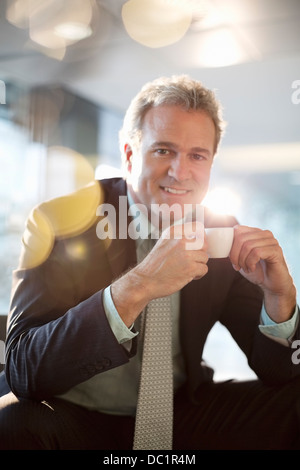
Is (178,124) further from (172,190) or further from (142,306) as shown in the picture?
(142,306)

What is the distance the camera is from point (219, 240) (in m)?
1.26

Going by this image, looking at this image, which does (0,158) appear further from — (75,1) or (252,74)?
(252,74)

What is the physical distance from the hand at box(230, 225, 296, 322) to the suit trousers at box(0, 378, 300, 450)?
260 mm

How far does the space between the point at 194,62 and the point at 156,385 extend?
3252 mm

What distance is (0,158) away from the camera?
4.60m

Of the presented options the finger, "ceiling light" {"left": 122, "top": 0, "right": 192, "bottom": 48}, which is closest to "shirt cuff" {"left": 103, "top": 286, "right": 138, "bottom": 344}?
the finger

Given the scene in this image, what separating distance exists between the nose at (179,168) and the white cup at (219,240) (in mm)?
362

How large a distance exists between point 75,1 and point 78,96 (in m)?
1.94

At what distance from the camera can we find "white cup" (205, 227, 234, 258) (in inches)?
49.1

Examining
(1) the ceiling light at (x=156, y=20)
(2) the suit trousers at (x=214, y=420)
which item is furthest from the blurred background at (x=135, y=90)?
(2) the suit trousers at (x=214, y=420)

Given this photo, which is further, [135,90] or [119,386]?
[135,90]

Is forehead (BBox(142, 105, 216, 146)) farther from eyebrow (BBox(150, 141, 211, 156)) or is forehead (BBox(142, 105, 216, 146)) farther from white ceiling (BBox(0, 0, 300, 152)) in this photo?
white ceiling (BBox(0, 0, 300, 152))

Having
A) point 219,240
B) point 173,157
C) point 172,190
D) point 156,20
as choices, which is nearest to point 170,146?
point 173,157

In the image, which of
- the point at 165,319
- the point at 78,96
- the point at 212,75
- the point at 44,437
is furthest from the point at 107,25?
the point at 44,437
